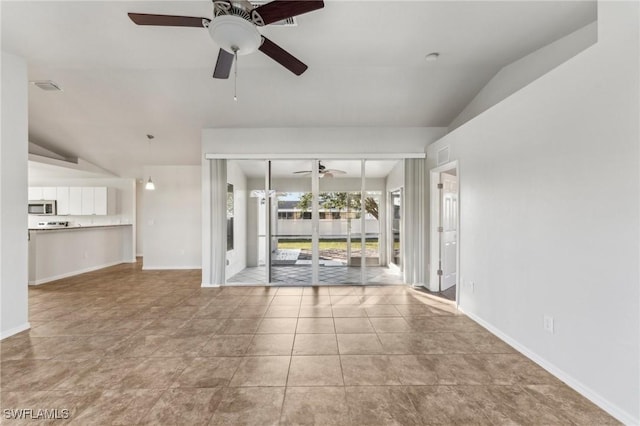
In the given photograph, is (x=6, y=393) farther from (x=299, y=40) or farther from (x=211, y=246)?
(x=299, y=40)

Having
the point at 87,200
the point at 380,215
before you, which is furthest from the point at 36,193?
the point at 380,215

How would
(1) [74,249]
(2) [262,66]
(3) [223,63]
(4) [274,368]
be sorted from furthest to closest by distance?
(1) [74,249] < (2) [262,66] < (3) [223,63] < (4) [274,368]

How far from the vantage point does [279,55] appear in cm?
256

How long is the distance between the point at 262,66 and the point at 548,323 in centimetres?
433

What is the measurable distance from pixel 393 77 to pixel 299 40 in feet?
5.34

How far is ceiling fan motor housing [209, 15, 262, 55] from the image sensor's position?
6.33 feet

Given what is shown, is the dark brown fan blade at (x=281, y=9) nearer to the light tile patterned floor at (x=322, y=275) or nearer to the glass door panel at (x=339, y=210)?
the glass door panel at (x=339, y=210)

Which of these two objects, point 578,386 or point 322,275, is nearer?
point 578,386

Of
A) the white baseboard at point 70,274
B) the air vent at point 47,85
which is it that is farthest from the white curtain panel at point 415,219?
the white baseboard at point 70,274

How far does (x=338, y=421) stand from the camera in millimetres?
1851

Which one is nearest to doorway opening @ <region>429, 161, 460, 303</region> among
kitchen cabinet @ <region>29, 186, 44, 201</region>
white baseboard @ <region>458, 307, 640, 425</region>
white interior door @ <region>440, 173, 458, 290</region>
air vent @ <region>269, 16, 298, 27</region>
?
white interior door @ <region>440, 173, 458, 290</region>

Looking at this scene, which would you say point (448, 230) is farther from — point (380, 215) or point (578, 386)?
point (578, 386)

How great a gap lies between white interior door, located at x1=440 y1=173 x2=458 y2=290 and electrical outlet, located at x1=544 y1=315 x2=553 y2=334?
2452 millimetres

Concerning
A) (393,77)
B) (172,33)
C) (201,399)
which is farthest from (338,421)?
(393,77)
